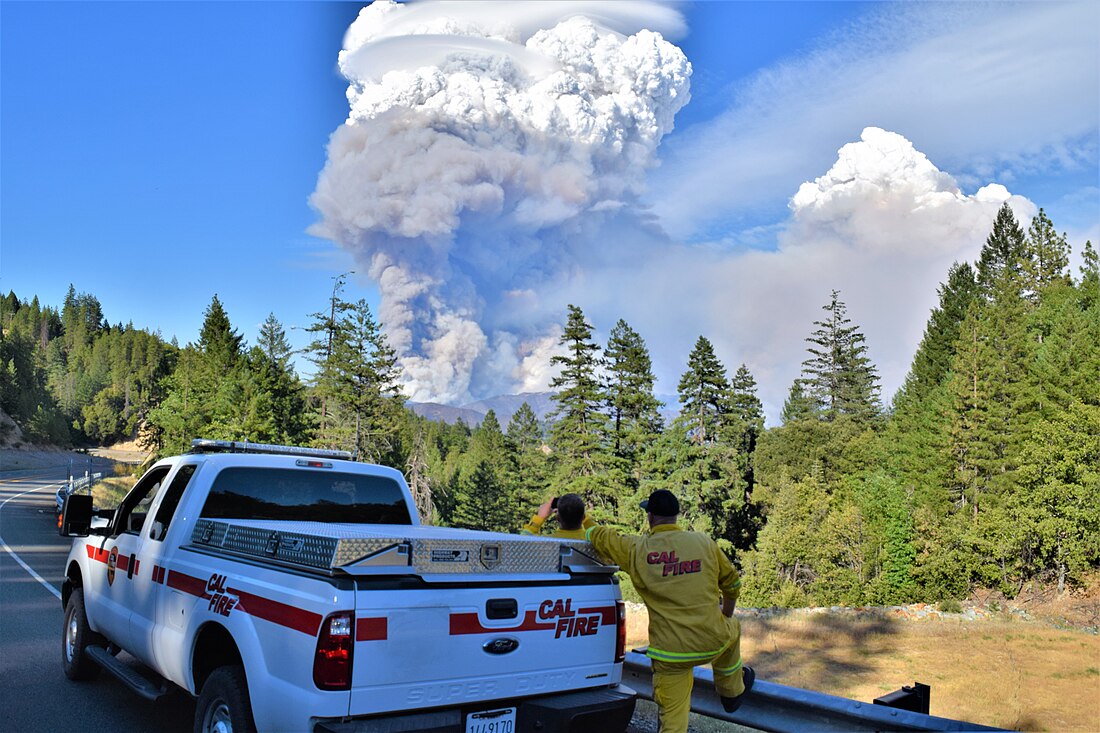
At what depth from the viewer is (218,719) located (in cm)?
473

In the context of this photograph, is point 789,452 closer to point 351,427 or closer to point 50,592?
point 351,427

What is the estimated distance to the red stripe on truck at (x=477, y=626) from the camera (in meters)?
4.30

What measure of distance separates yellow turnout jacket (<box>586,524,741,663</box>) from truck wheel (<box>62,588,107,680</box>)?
16.9ft

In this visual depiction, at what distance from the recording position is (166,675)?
221 inches

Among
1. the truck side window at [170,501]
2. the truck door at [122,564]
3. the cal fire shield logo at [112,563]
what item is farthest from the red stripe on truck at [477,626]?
the cal fire shield logo at [112,563]

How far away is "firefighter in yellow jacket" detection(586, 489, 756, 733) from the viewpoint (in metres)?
5.20

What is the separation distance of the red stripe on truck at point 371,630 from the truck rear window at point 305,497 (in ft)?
9.06

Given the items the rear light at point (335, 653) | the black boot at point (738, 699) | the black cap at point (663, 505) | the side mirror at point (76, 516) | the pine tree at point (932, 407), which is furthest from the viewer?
the pine tree at point (932, 407)

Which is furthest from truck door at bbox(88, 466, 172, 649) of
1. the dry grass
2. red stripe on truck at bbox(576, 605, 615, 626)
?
the dry grass

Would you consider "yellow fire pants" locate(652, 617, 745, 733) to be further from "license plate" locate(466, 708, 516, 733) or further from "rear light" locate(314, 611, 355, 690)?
"rear light" locate(314, 611, 355, 690)

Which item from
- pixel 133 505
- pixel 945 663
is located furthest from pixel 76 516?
pixel 945 663

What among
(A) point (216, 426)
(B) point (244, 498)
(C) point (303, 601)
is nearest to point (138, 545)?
(B) point (244, 498)

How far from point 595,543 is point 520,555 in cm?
74

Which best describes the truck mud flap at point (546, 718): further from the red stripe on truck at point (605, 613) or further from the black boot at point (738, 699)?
the black boot at point (738, 699)
